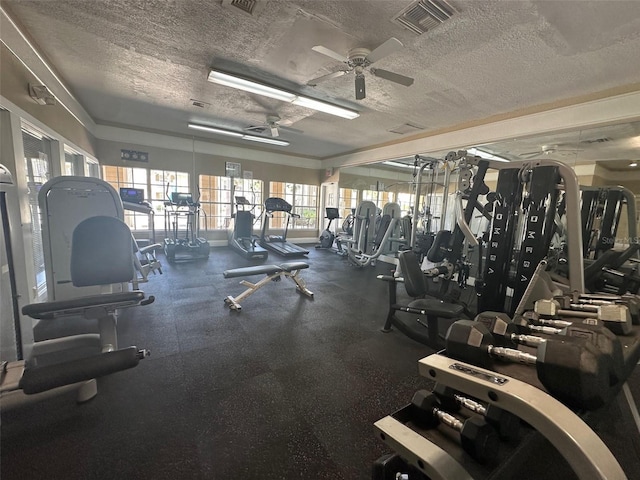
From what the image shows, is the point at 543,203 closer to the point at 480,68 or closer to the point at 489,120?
A: the point at 480,68

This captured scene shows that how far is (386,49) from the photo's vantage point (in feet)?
7.67

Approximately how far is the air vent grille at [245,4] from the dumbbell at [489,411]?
277cm

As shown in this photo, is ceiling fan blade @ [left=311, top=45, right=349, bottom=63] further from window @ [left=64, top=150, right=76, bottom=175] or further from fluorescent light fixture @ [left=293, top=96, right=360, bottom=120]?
window @ [left=64, top=150, right=76, bottom=175]

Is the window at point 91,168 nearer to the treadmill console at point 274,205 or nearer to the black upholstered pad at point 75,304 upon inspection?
the treadmill console at point 274,205

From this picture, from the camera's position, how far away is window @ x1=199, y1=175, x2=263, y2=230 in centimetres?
736

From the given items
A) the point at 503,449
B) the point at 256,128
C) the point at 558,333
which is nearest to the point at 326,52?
the point at 558,333

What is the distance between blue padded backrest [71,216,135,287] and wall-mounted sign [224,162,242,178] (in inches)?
221

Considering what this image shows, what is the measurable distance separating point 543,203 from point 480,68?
1.60m

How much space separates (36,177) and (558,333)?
4.87m

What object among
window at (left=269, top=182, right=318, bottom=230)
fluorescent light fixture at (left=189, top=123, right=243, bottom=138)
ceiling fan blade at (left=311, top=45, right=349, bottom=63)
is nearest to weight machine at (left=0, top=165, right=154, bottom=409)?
ceiling fan blade at (left=311, top=45, right=349, bottom=63)

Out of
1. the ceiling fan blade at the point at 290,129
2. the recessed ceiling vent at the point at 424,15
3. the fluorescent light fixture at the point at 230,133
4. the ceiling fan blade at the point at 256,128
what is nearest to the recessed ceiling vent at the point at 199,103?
the ceiling fan blade at the point at 256,128

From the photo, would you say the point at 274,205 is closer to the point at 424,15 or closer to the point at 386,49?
the point at 386,49

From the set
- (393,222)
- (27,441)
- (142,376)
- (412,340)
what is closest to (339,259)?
(393,222)

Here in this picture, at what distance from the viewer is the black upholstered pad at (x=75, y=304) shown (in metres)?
1.68
